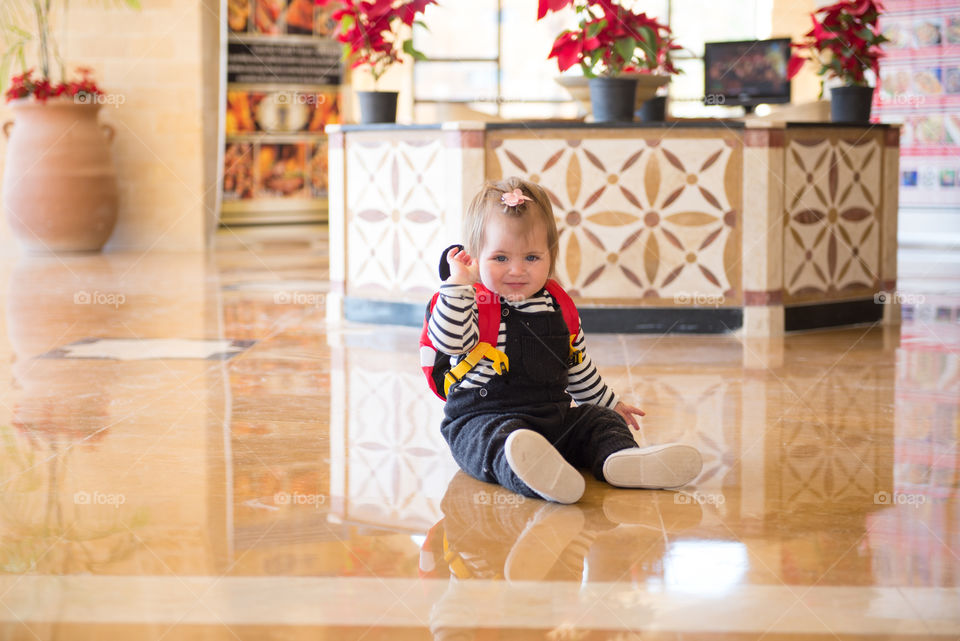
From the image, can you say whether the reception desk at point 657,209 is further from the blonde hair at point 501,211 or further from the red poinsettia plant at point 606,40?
the blonde hair at point 501,211

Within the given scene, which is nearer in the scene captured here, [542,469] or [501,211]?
[542,469]

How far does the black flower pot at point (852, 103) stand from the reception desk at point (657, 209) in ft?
0.49

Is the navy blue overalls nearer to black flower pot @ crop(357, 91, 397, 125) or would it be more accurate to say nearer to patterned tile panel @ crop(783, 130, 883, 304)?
patterned tile panel @ crop(783, 130, 883, 304)

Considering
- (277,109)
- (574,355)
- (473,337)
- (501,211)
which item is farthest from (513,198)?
(277,109)

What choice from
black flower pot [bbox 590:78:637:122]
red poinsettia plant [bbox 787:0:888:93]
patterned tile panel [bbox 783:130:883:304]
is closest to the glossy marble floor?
patterned tile panel [bbox 783:130:883:304]

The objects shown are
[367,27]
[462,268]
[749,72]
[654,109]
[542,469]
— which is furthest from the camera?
[749,72]

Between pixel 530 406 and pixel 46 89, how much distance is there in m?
7.09

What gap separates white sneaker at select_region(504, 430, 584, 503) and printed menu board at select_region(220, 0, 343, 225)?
903cm

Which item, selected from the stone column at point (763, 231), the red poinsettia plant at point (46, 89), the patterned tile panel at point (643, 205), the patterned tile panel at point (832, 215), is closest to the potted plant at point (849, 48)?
the patterned tile panel at point (832, 215)

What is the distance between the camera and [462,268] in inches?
97.4

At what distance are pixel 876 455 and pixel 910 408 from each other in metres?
0.62

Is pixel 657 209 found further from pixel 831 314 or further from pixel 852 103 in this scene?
pixel 852 103

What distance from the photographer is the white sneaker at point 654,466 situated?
2490mm

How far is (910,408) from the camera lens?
3352 millimetres
